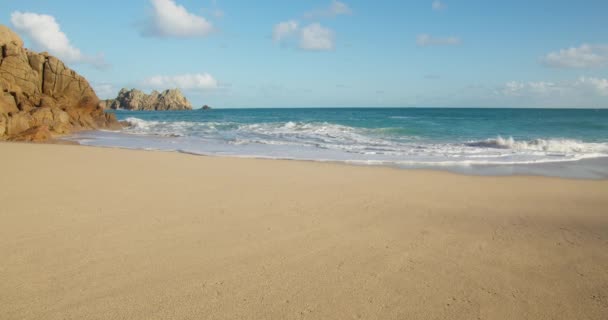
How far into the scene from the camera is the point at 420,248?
372cm

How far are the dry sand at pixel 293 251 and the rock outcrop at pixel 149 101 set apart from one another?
10651cm

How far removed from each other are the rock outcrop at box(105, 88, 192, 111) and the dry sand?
10651 cm

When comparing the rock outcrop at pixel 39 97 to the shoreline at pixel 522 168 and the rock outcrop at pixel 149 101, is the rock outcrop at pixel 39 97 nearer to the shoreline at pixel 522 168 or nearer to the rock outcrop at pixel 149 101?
the shoreline at pixel 522 168

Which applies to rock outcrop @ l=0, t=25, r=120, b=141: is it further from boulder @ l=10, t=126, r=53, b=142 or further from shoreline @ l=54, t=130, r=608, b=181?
shoreline @ l=54, t=130, r=608, b=181

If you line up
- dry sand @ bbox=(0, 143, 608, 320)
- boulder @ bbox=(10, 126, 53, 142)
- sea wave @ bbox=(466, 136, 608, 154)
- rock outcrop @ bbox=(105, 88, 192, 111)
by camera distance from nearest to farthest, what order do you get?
1. dry sand @ bbox=(0, 143, 608, 320)
2. boulder @ bbox=(10, 126, 53, 142)
3. sea wave @ bbox=(466, 136, 608, 154)
4. rock outcrop @ bbox=(105, 88, 192, 111)

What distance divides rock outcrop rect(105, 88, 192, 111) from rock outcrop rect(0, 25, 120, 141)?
8559 cm

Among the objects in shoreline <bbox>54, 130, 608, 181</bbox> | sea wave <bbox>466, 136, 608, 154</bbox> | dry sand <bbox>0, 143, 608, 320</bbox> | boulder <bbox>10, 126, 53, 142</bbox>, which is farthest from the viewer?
sea wave <bbox>466, 136, 608, 154</bbox>

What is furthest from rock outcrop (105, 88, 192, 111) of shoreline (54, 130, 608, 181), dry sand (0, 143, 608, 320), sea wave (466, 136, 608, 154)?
dry sand (0, 143, 608, 320)

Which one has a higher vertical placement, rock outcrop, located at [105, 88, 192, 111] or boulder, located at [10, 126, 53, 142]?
rock outcrop, located at [105, 88, 192, 111]

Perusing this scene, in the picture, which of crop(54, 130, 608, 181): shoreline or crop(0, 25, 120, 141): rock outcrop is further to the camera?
crop(0, 25, 120, 141): rock outcrop

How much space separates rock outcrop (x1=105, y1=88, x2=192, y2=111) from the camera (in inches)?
4109

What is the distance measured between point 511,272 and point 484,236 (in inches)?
36.9

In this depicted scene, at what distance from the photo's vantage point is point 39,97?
813 inches

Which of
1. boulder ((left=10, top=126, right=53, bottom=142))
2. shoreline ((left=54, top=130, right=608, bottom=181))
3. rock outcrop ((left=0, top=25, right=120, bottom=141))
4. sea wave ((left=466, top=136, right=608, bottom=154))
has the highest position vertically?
rock outcrop ((left=0, top=25, right=120, bottom=141))
